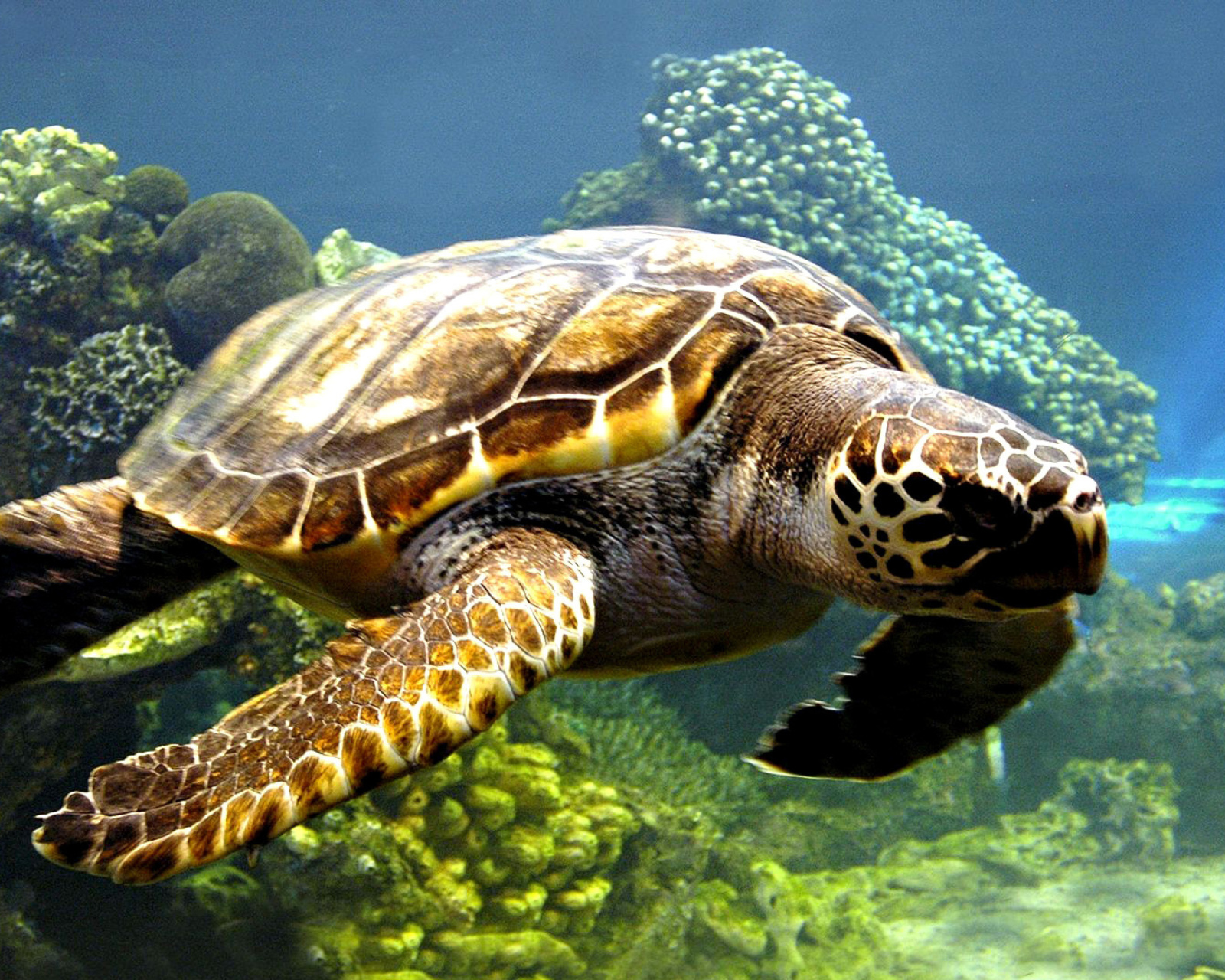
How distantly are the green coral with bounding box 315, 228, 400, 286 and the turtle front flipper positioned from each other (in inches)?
228

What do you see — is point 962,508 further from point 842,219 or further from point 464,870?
point 842,219

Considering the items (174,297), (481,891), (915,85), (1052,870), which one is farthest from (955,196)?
(481,891)

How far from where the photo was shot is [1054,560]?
1441 mm

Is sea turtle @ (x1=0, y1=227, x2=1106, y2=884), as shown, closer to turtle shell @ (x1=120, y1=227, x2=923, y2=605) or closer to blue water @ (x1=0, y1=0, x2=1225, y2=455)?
turtle shell @ (x1=120, y1=227, x2=923, y2=605)

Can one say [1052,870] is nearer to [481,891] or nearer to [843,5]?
[481,891]

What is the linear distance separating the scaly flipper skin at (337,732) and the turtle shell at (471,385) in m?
0.33

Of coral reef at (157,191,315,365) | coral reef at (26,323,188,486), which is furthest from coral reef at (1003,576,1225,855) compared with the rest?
coral reef at (26,323,188,486)

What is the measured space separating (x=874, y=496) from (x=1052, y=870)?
6724 mm

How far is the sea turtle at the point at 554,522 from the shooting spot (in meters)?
1.45

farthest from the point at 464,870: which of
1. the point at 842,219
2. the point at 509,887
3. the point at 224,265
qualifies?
the point at 842,219

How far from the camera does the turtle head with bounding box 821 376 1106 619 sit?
1423mm

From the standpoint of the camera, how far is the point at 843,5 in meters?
22.6

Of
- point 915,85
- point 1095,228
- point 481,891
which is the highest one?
point 915,85

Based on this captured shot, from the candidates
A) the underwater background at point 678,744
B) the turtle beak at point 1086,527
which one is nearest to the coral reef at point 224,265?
the underwater background at point 678,744
